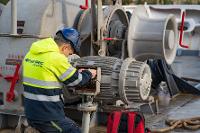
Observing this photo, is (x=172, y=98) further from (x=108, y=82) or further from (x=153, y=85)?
(x=108, y=82)

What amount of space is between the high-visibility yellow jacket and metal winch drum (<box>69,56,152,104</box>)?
745 millimetres

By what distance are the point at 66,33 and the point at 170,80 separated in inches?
172

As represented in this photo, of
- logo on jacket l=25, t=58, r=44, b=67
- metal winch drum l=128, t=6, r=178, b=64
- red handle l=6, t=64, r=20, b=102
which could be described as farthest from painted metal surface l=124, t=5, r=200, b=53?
logo on jacket l=25, t=58, r=44, b=67

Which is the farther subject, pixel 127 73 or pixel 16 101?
pixel 16 101

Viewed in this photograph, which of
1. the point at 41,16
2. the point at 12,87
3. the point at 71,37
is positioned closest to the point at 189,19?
the point at 41,16

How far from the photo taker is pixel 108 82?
4.52 meters

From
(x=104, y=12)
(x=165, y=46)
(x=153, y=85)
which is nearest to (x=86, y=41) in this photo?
(x=104, y=12)

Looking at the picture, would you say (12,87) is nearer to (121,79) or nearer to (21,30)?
(21,30)

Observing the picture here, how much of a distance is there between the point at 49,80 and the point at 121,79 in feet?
3.44

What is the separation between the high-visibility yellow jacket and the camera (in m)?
3.68

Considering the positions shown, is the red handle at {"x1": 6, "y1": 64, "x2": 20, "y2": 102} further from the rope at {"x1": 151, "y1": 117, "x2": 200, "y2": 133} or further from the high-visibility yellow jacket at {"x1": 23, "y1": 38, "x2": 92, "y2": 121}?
the rope at {"x1": 151, "y1": 117, "x2": 200, "y2": 133}

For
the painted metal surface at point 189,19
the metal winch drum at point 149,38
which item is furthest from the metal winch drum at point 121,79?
the painted metal surface at point 189,19

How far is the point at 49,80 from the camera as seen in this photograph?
369cm

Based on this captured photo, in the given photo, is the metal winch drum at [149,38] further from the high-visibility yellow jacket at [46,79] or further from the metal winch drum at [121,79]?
the high-visibility yellow jacket at [46,79]
